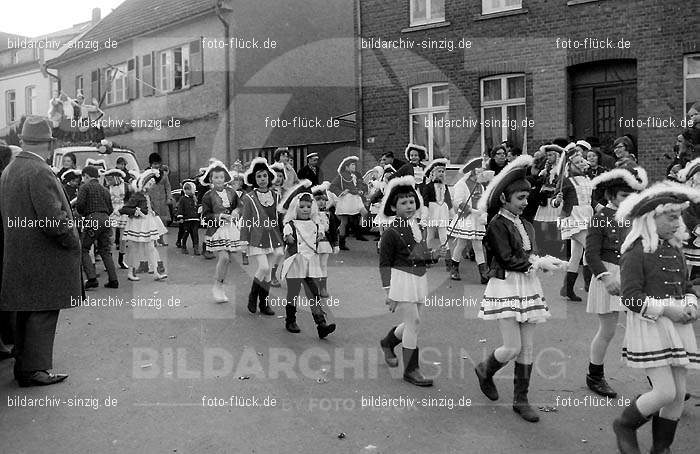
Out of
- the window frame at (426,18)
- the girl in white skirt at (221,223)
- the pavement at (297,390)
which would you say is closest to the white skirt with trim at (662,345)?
the pavement at (297,390)

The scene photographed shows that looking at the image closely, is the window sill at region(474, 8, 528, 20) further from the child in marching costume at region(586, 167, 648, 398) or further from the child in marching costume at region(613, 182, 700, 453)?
the child in marching costume at region(613, 182, 700, 453)

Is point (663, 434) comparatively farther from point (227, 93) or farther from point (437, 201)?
point (227, 93)

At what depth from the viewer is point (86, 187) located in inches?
467

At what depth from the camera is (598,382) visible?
6441 mm

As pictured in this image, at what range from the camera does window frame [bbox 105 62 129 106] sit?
3139cm

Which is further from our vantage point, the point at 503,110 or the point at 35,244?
the point at 503,110

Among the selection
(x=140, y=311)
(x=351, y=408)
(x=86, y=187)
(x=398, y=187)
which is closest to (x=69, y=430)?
(x=351, y=408)

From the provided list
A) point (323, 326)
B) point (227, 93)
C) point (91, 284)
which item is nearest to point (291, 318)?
point (323, 326)

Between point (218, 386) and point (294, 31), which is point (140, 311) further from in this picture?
point (294, 31)

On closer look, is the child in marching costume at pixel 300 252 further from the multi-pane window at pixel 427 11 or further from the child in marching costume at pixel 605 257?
the multi-pane window at pixel 427 11

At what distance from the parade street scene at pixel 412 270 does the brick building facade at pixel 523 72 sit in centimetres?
5

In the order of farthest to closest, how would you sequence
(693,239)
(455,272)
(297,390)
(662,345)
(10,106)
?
1. (10,106)
2. (455,272)
3. (693,239)
4. (297,390)
5. (662,345)

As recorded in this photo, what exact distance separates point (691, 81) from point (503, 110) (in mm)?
4322

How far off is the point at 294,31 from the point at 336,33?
1541 millimetres
